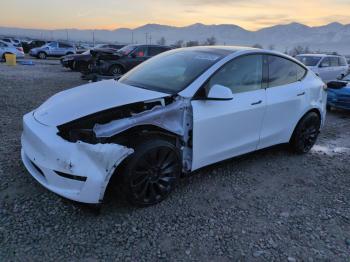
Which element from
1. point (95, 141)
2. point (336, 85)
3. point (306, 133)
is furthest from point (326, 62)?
point (95, 141)

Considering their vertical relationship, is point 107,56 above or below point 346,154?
above

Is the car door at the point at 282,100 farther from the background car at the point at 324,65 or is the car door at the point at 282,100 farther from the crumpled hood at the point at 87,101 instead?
the background car at the point at 324,65

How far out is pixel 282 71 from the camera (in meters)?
4.62

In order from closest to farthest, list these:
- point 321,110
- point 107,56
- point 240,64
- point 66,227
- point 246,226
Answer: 1. point 66,227
2. point 246,226
3. point 240,64
4. point 321,110
5. point 107,56

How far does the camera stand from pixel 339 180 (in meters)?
4.44

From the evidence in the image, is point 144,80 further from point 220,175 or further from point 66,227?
point 66,227

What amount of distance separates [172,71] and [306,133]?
2.39 m

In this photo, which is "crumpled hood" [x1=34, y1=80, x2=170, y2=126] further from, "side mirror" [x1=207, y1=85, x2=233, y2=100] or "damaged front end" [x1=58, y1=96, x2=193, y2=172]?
"side mirror" [x1=207, y1=85, x2=233, y2=100]

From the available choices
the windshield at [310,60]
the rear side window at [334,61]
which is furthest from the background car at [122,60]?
the rear side window at [334,61]

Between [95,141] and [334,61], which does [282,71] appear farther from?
[334,61]

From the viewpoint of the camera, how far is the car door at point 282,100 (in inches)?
171

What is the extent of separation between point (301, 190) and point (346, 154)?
77.4 inches

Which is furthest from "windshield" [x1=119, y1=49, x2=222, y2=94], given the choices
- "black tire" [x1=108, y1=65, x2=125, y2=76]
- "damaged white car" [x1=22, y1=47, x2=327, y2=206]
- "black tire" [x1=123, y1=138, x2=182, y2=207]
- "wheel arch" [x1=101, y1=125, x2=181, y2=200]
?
"black tire" [x1=108, y1=65, x2=125, y2=76]

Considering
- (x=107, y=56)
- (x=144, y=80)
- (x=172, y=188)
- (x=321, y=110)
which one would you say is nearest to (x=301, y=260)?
(x=172, y=188)
